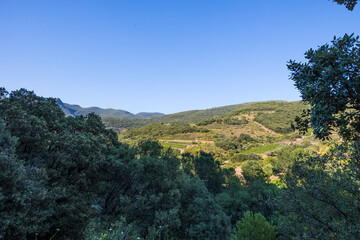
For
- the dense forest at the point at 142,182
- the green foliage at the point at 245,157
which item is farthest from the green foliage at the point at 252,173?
the dense forest at the point at 142,182

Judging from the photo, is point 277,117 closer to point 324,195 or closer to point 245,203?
point 245,203

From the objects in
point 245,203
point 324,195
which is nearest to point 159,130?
point 245,203

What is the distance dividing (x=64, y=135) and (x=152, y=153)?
14.8 meters

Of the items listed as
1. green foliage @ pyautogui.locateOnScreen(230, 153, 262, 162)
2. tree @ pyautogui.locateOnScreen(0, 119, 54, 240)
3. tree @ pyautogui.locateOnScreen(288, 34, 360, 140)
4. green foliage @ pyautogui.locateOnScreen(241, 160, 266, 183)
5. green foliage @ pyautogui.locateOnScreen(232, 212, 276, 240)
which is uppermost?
tree @ pyautogui.locateOnScreen(288, 34, 360, 140)

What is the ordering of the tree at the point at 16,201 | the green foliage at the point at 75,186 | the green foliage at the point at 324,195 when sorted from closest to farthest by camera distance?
the green foliage at the point at 324,195
the tree at the point at 16,201
the green foliage at the point at 75,186

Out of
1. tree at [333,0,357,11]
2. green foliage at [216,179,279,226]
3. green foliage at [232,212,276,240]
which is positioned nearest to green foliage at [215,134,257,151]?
green foliage at [216,179,279,226]

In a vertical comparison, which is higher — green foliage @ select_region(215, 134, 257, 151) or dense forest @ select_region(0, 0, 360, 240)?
dense forest @ select_region(0, 0, 360, 240)

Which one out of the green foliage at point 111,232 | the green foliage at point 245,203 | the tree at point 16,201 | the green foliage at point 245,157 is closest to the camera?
the green foliage at point 111,232

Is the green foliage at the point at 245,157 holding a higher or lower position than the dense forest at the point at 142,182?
lower

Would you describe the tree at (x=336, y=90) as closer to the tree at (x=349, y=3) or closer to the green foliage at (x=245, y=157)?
the tree at (x=349, y=3)

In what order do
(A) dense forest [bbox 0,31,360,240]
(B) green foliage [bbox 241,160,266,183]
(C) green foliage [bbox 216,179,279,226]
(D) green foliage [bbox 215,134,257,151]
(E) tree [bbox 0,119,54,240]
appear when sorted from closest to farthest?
(A) dense forest [bbox 0,31,360,240] → (E) tree [bbox 0,119,54,240] → (C) green foliage [bbox 216,179,279,226] → (B) green foliage [bbox 241,160,266,183] → (D) green foliage [bbox 215,134,257,151]

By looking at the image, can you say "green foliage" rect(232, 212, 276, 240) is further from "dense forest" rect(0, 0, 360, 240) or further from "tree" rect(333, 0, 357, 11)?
"tree" rect(333, 0, 357, 11)

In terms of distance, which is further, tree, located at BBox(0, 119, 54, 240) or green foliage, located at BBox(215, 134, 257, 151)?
green foliage, located at BBox(215, 134, 257, 151)

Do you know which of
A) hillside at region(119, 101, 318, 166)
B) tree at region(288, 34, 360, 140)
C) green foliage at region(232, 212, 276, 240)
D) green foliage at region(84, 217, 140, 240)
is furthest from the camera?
hillside at region(119, 101, 318, 166)
